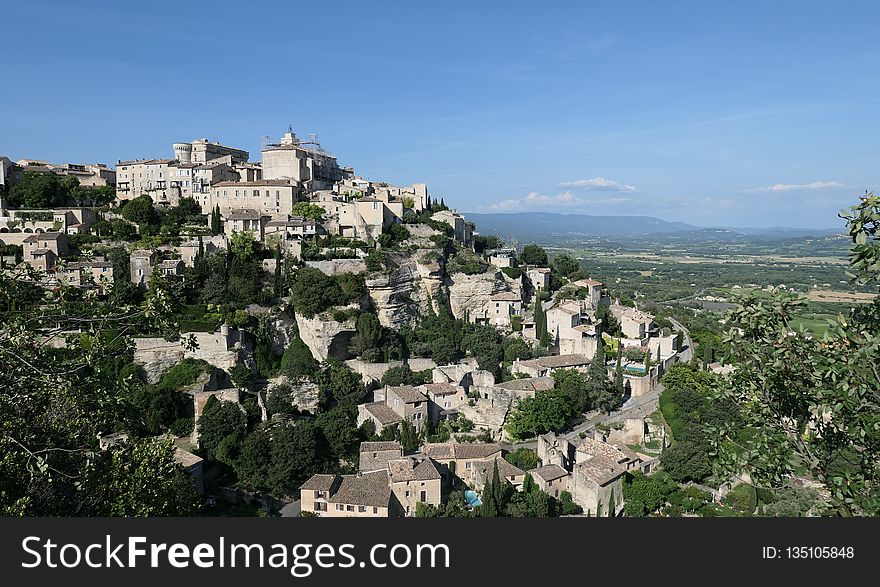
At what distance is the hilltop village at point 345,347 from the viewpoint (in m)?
23.8

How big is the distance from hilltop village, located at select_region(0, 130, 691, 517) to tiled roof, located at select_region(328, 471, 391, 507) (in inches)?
3.1

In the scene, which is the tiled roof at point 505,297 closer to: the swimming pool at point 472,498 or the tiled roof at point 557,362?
the tiled roof at point 557,362

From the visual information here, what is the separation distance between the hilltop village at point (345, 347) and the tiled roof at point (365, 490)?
0.26 feet

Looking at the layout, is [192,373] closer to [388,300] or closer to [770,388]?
[388,300]

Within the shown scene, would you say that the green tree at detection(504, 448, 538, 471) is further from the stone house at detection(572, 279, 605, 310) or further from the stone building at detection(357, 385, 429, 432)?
the stone house at detection(572, 279, 605, 310)

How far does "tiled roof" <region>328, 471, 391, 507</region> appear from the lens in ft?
70.4

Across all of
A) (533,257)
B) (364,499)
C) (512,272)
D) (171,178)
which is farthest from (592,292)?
(171,178)

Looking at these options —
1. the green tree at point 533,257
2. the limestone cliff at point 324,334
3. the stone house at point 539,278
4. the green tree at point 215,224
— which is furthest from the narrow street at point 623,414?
the green tree at point 215,224

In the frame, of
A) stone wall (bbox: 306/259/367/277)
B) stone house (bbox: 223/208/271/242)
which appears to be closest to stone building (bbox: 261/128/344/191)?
stone house (bbox: 223/208/271/242)

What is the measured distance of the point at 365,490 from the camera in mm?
22172

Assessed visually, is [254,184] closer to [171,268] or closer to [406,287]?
[171,268]

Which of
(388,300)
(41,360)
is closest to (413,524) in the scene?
(41,360)

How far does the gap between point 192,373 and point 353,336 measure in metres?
8.21

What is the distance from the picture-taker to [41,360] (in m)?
7.38
